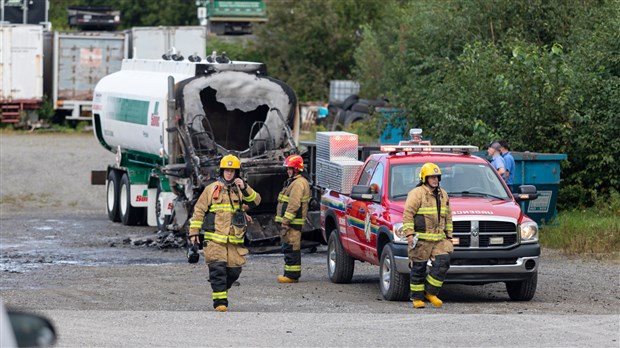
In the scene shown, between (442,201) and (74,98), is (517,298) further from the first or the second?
(74,98)

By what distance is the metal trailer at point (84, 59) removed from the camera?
38250 mm

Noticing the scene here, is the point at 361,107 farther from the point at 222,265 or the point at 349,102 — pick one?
the point at 222,265

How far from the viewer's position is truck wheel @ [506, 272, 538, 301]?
13.5 m

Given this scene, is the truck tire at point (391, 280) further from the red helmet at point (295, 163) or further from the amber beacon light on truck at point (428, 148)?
the red helmet at point (295, 163)

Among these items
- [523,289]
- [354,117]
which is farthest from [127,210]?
[354,117]

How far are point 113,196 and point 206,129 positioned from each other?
5.73 m

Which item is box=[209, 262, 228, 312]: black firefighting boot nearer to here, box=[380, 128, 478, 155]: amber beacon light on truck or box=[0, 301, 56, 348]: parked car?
box=[380, 128, 478, 155]: amber beacon light on truck

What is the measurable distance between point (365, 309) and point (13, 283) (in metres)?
5.20

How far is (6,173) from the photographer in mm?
31766

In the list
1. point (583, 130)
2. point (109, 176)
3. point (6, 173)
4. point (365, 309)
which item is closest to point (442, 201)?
point (365, 309)

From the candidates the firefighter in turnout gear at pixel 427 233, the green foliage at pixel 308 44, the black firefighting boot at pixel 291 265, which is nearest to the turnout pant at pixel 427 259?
the firefighter in turnout gear at pixel 427 233

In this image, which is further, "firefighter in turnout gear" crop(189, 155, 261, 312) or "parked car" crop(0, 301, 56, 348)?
"firefighter in turnout gear" crop(189, 155, 261, 312)

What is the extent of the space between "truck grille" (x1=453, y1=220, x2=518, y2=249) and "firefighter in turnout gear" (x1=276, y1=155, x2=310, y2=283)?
3.01 meters

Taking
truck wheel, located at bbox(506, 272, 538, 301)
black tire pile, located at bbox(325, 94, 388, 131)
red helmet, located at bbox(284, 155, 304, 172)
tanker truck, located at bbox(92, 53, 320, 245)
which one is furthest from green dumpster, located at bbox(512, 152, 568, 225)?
black tire pile, located at bbox(325, 94, 388, 131)
